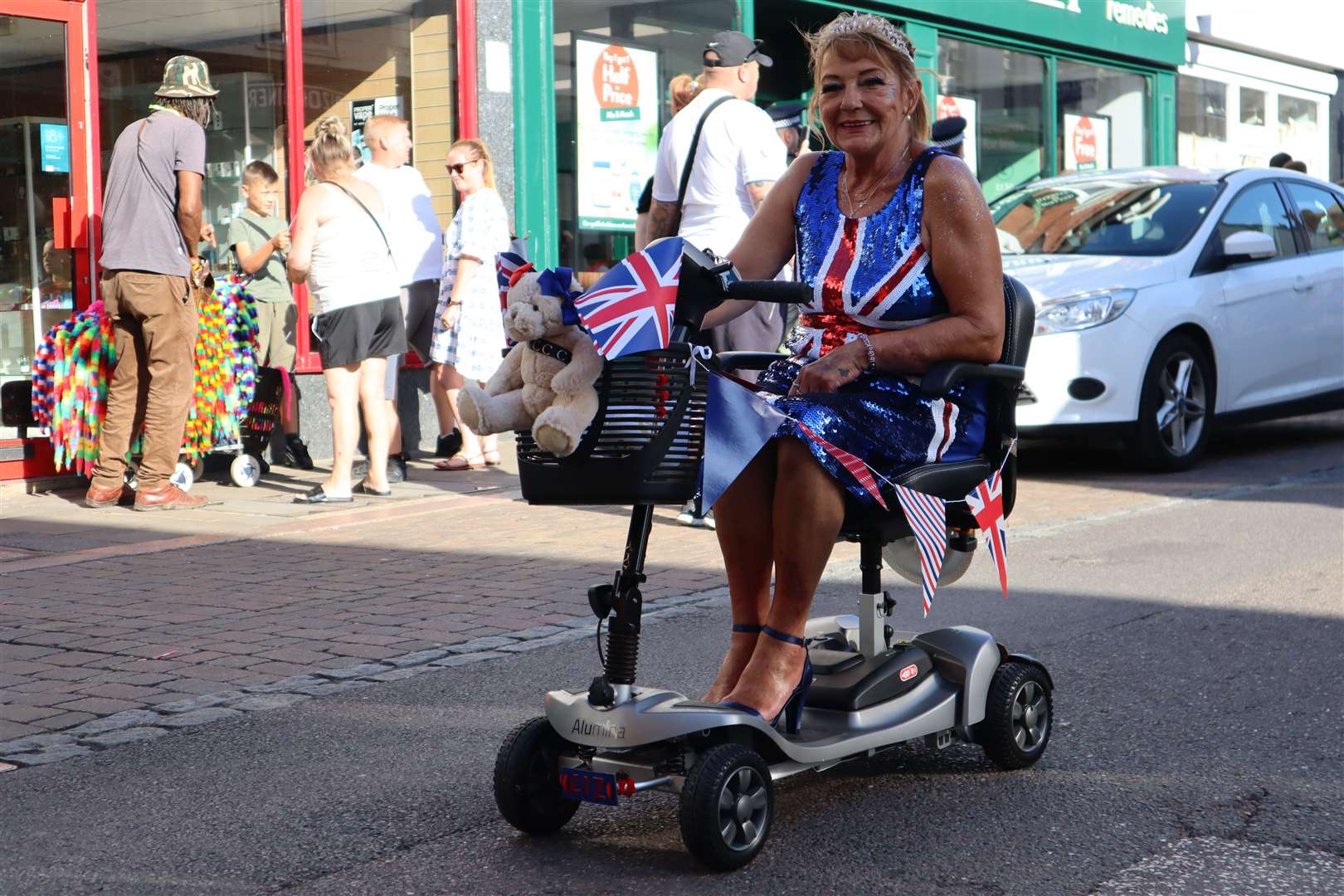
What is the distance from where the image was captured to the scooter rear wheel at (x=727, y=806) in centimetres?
314

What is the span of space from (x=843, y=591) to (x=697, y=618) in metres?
0.77

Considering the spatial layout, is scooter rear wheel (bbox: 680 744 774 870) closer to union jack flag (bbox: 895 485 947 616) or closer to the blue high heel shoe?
the blue high heel shoe

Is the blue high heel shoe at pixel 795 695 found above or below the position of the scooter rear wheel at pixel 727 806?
above

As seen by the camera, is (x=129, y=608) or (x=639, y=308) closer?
(x=639, y=308)

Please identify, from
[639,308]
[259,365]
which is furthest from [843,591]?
[259,365]

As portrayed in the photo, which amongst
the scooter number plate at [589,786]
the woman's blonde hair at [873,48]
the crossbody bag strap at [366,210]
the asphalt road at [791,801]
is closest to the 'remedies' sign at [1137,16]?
the crossbody bag strap at [366,210]

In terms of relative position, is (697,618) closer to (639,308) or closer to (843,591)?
(843,591)

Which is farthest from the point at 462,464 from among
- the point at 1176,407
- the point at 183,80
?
the point at 1176,407

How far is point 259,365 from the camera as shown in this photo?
32.2 feet

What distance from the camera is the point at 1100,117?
20062mm

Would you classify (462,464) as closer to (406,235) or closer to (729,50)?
(406,235)

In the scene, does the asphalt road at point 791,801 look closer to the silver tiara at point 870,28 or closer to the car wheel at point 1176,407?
the silver tiara at point 870,28

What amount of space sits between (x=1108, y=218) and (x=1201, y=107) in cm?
1369

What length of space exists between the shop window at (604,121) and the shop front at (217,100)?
1.04 meters
